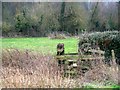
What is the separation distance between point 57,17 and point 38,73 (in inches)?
→ 652

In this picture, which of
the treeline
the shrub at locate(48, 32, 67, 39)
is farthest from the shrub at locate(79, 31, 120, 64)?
the treeline

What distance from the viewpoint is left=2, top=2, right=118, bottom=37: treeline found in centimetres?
2133

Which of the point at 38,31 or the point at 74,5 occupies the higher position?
the point at 74,5

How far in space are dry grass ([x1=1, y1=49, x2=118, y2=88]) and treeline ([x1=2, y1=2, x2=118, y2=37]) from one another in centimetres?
1367

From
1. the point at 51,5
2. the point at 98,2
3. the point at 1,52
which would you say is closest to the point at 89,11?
the point at 98,2

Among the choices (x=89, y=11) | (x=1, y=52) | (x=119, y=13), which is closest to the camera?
(x=1, y=52)

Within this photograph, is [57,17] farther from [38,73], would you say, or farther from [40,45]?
[38,73]

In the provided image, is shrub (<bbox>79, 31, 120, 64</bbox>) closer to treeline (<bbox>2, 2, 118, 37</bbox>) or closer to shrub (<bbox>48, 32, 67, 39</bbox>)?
shrub (<bbox>48, 32, 67, 39</bbox>)

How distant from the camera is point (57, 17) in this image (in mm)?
22281

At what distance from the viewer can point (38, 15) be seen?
2205 centimetres

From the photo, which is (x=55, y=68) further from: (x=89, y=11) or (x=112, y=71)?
(x=89, y=11)

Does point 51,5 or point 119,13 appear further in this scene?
point 51,5

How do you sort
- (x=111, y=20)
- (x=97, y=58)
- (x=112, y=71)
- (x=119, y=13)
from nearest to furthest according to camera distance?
1. (x=112, y=71)
2. (x=97, y=58)
3. (x=119, y=13)
4. (x=111, y=20)

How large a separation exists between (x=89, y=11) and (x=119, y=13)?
341 cm
